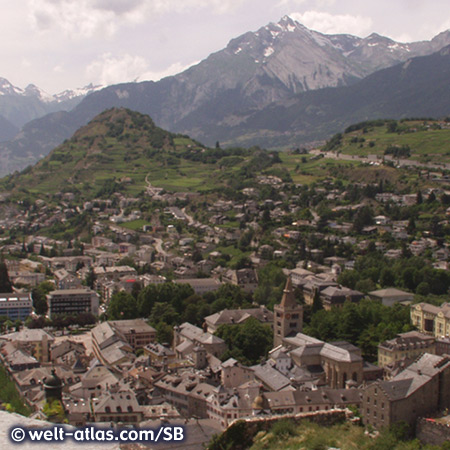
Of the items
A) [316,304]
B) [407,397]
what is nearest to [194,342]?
[316,304]

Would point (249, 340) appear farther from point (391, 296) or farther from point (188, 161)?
point (188, 161)

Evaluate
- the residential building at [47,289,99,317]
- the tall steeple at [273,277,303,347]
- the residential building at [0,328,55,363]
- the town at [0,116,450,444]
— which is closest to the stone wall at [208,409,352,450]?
the town at [0,116,450,444]

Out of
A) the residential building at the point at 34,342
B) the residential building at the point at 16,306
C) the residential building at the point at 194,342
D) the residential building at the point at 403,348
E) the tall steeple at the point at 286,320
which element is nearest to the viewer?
the residential building at the point at 403,348

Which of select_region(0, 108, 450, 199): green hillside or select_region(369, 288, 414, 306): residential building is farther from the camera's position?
select_region(0, 108, 450, 199): green hillside

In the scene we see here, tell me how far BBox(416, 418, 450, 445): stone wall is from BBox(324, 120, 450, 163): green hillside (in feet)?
277

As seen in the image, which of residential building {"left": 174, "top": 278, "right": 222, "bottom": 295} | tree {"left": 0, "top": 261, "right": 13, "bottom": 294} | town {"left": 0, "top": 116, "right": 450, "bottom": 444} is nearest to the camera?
town {"left": 0, "top": 116, "right": 450, "bottom": 444}

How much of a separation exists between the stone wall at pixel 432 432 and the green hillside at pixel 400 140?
84430 millimetres

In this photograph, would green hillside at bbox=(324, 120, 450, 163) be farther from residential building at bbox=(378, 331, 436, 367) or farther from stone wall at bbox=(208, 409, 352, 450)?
stone wall at bbox=(208, 409, 352, 450)

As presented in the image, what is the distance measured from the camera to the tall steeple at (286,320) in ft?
163

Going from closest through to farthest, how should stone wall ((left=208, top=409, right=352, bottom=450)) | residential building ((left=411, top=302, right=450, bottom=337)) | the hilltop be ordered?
stone wall ((left=208, top=409, right=352, bottom=450))
residential building ((left=411, top=302, right=450, bottom=337))
the hilltop

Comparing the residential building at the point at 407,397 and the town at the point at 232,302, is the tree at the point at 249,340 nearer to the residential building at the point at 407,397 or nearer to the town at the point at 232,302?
the town at the point at 232,302

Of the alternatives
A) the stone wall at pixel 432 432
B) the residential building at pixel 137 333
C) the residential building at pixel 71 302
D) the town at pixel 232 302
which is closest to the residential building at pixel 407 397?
the town at pixel 232 302

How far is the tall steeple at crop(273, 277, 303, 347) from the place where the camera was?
163 feet

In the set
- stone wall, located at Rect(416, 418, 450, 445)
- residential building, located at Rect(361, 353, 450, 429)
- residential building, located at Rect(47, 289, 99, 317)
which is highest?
residential building, located at Rect(361, 353, 450, 429)
